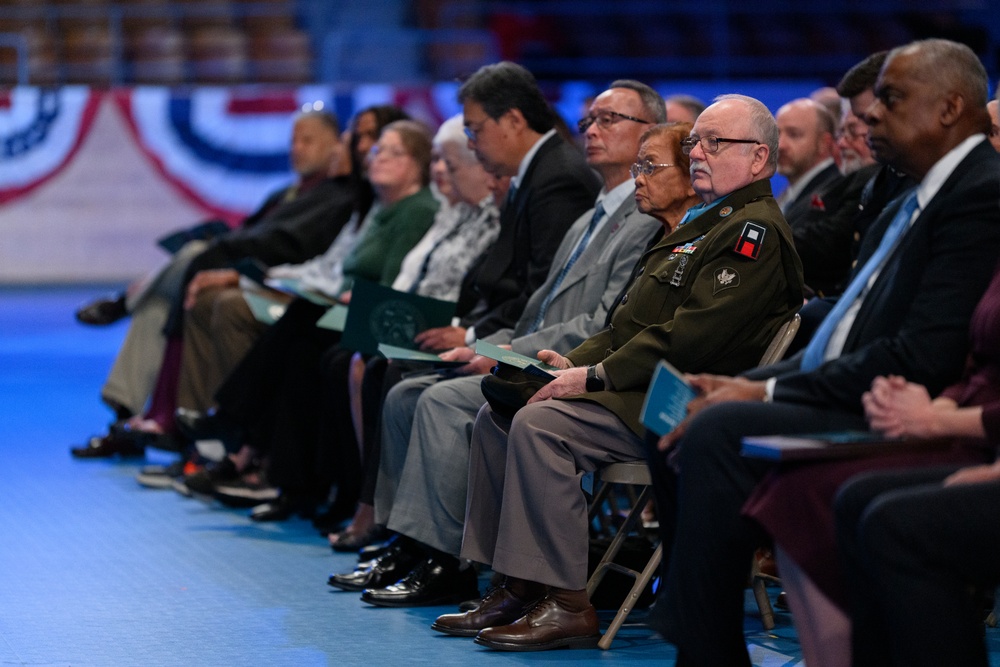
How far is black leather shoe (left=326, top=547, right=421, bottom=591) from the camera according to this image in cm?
442

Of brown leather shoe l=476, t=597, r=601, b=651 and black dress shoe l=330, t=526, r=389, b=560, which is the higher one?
brown leather shoe l=476, t=597, r=601, b=651

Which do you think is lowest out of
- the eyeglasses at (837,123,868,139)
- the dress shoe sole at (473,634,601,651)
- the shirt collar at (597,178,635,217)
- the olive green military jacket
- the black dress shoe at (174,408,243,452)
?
the dress shoe sole at (473,634,601,651)

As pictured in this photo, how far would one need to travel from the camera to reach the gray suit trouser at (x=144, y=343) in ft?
23.4

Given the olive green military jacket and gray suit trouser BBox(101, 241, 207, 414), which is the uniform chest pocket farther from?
gray suit trouser BBox(101, 241, 207, 414)

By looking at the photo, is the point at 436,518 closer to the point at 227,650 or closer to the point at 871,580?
the point at 227,650

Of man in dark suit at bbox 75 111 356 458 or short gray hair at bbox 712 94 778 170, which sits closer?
short gray hair at bbox 712 94 778 170

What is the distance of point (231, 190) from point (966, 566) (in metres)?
9.98

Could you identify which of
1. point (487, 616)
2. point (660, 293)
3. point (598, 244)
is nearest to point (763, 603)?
point (487, 616)

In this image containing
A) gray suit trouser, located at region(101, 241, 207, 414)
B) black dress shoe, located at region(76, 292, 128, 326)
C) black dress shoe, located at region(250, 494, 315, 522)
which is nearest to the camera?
black dress shoe, located at region(250, 494, 315, 522)

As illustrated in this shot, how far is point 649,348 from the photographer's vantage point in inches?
142

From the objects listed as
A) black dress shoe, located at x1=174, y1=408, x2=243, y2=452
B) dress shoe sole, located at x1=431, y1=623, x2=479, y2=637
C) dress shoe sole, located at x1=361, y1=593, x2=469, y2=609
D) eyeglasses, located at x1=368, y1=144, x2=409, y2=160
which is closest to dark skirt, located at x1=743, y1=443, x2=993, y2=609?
dress shoe sole, located at x1=431, y1=623, x2=479, y2=637

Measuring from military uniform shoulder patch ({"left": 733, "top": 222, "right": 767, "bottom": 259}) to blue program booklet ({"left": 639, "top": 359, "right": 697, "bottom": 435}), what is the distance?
53cm

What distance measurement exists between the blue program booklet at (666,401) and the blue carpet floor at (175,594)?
2.63 feet

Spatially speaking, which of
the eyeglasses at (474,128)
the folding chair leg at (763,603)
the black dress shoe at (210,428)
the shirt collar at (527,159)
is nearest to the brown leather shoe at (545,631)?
the folding chair leg at (763,603)
